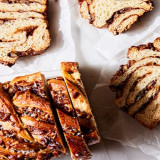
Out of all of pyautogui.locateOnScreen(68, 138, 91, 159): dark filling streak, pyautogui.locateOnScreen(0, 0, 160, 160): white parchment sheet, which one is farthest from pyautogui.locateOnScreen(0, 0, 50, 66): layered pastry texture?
pyautogui.locateOnScreen(68, 138, 91, 159): dark filling streak

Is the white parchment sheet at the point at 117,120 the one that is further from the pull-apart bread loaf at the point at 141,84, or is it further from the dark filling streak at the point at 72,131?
the dark filling streak at the point at 72,131

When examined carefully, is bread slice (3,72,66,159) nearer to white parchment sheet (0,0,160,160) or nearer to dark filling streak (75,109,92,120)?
dark filling streak (75,109,92,120)

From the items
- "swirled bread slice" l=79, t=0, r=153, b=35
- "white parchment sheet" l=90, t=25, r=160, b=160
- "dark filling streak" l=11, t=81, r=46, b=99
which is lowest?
"white parchment sheet" l=90, t=25, r=160, b=160

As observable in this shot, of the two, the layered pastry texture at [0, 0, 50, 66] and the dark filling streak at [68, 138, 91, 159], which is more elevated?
the layered pastry texture at [0, 0, 50, 66]

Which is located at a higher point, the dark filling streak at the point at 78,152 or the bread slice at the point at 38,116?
the bread slice at the point at 38,116

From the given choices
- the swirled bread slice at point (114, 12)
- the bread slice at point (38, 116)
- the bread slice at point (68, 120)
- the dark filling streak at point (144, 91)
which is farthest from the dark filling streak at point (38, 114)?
the swirled bread slice at point (114, 12)
